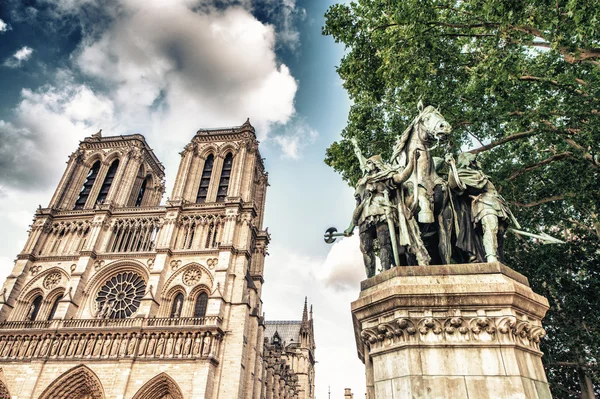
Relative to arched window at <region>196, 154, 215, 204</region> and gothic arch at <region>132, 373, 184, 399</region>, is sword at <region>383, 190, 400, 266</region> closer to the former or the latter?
gothic arch at <region>132, 373, 184, 399</region>

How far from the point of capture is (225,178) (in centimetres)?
3366

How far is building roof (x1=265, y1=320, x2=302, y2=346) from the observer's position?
173ft

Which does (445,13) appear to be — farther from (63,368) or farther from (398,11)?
(63,368)

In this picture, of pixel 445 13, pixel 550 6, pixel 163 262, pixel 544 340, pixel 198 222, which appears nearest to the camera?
pixel 550 6

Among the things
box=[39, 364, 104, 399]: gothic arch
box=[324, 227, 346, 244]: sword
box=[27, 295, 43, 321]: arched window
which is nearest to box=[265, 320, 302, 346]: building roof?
box=[27, 295, 43, 321]: arched window

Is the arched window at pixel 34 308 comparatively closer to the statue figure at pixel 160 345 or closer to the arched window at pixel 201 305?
the statue figure at pixel 160 345

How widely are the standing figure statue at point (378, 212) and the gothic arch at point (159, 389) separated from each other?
20916mm

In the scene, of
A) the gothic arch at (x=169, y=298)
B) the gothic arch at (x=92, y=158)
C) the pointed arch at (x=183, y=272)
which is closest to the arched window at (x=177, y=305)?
the gothic arch at (x=169, y=298)

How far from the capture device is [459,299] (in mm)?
3201

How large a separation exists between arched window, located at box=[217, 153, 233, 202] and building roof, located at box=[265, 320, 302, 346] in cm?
2726

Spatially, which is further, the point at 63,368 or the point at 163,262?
the point at 163,262

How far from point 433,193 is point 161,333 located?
22960mm

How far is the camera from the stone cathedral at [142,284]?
73.0 ft

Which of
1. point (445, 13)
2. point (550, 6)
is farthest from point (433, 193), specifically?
point (445, 13)
